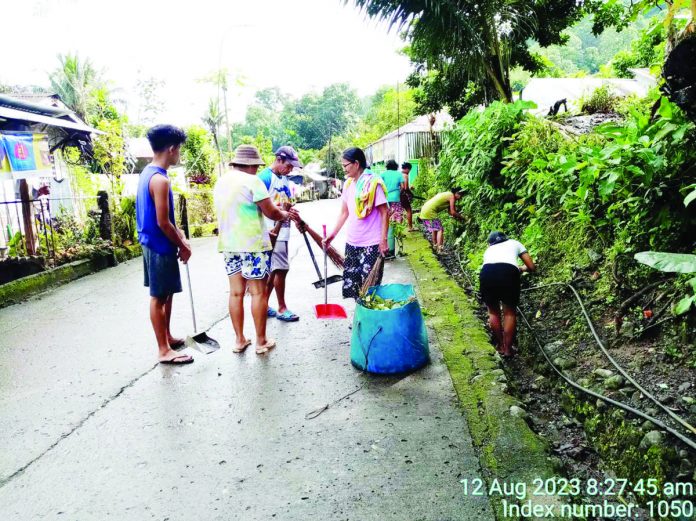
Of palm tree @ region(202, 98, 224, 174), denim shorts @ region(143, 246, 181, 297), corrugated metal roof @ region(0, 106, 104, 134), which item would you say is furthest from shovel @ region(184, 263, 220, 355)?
palm tree @ region(202, 98, 224, 174)

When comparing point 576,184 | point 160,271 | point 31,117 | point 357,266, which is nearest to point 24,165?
point 31,117

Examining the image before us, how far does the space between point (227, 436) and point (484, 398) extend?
66.4 inches

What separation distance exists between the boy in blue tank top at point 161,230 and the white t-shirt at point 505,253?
9.24 feet

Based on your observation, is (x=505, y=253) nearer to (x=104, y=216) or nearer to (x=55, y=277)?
(x=55, y=277)

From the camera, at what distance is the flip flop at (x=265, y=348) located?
14.5 feet

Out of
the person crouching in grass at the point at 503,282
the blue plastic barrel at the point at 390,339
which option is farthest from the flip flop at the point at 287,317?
the person crouching in grass at the point at 503,282

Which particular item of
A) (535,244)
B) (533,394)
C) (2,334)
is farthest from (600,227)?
(2,334)

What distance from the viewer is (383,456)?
2740 millimetres

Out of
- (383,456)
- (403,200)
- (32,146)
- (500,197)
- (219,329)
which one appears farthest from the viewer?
(403,200)

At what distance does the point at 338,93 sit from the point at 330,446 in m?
66.5

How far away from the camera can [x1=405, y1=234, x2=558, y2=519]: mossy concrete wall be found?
2525 mm

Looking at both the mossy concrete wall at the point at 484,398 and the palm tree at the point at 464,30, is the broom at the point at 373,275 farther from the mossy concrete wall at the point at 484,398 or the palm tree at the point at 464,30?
the palm tree at the point at 464,30

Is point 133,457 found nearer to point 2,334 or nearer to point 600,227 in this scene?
point 2,334

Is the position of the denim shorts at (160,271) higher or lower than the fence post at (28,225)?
lower
